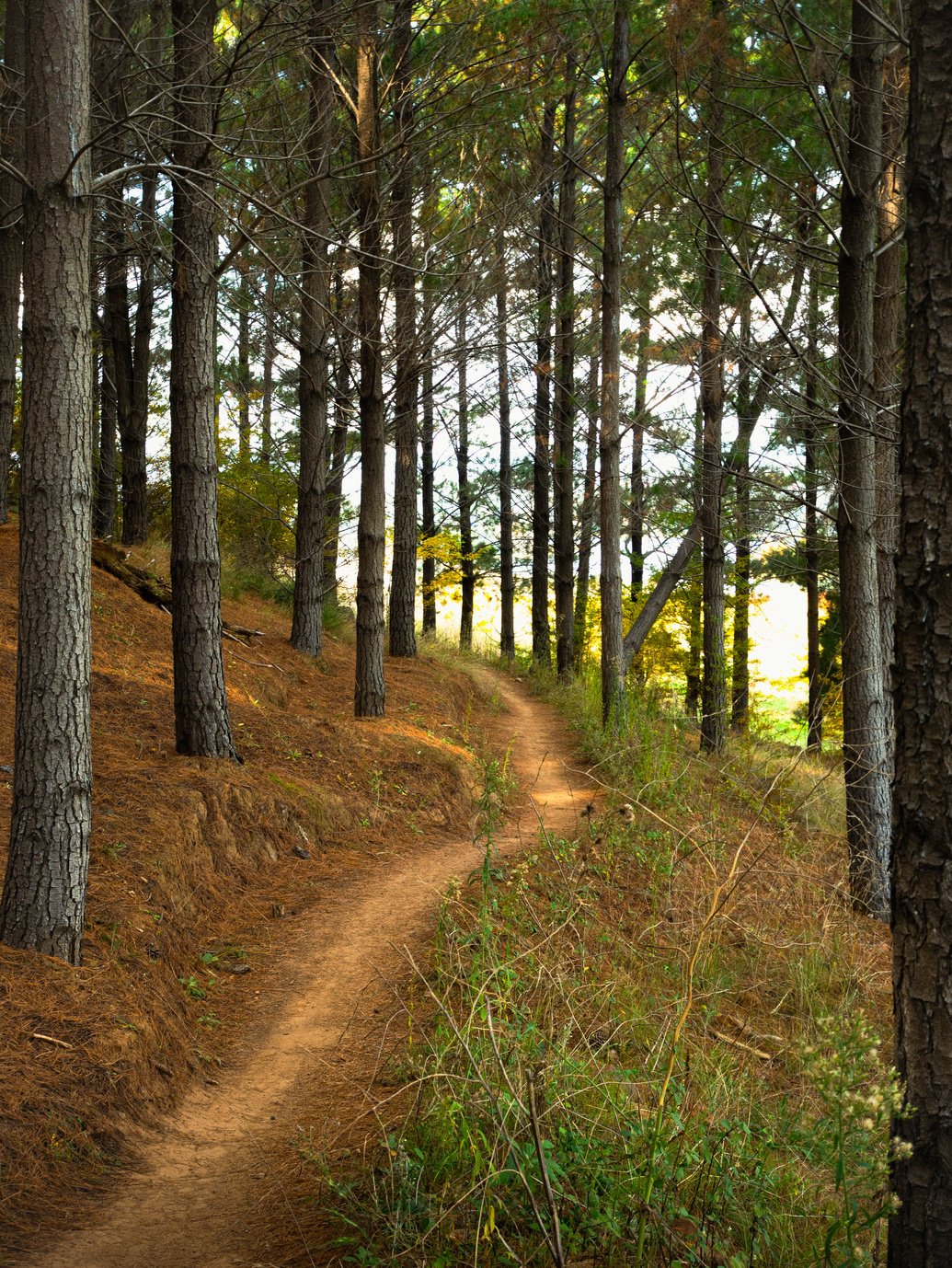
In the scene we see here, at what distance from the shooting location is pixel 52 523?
15.6ft

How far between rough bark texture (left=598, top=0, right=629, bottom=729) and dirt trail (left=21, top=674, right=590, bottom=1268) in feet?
16.0

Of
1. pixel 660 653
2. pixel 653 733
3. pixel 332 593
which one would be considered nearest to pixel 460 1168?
pixel 653 733

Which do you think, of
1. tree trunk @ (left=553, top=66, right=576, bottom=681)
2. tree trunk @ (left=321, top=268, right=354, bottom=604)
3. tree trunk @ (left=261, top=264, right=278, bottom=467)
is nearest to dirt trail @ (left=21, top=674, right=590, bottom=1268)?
tree trunk @ (left=321, top=268, right=354, bottom=604)

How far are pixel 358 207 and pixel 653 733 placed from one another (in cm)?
631

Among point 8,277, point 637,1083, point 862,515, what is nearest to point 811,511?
point 862,515

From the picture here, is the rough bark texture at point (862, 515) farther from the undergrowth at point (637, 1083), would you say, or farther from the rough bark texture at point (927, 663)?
the rough bark texture at point (927, 663)

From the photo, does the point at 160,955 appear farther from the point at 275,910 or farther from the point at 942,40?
the point at 942,40

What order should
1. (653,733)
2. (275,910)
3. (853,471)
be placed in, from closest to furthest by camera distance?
(275,910)
(853,471)
(653,733)

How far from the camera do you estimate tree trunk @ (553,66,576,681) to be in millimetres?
16625

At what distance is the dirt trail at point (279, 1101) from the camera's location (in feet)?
11.2

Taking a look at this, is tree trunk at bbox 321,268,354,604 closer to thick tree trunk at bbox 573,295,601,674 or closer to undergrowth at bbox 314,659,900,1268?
thick tree trunk at bbox 573,295,601,674

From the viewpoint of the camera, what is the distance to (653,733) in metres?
10.9

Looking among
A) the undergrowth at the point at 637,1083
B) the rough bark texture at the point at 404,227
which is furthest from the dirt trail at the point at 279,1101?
the rough bark texture at the point at 404,227

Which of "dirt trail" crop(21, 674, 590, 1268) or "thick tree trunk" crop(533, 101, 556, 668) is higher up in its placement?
"thick tree trunk" crop(533, 101, 556, 668)
